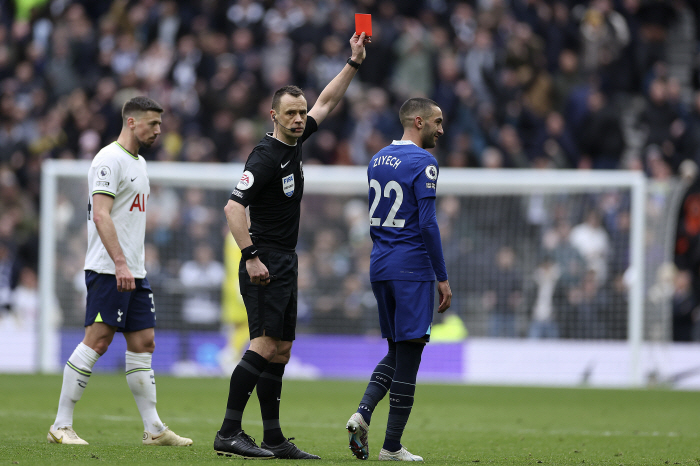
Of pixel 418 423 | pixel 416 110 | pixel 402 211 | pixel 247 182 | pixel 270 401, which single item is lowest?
pixel 418 423

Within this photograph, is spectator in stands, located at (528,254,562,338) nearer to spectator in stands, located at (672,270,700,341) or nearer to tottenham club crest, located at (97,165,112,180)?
spectator in stands, located at (672,270,700,341)

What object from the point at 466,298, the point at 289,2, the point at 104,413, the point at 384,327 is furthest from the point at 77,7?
the point at 384,327

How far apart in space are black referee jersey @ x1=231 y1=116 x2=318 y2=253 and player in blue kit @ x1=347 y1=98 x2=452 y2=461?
52cm

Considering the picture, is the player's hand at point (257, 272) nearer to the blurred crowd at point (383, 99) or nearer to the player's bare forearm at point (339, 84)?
the player's bare forearm at point (339, 84)

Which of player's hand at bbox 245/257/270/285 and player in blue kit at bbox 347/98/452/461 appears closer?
player's hand at bbox 245/257/270/285

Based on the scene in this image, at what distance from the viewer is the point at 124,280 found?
650 cm

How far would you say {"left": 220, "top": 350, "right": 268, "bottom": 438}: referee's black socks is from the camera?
19.9 feet

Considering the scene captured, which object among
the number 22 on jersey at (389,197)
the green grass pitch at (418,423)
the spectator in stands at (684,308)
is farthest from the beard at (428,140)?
the spectator in stands at (684,308)

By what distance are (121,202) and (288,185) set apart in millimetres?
1360

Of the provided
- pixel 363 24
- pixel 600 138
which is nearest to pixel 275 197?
pixel 363 24

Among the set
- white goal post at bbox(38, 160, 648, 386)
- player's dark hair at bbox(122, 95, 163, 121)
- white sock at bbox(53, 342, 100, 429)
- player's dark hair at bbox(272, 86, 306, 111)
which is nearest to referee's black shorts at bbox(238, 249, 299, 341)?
player's dark hair at bbox(272, 86, 306, 111)

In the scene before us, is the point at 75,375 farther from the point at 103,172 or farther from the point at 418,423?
the point at 418,423

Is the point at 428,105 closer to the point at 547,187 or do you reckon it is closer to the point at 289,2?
the point at 547,187

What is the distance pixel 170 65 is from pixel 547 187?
815 centimetres
